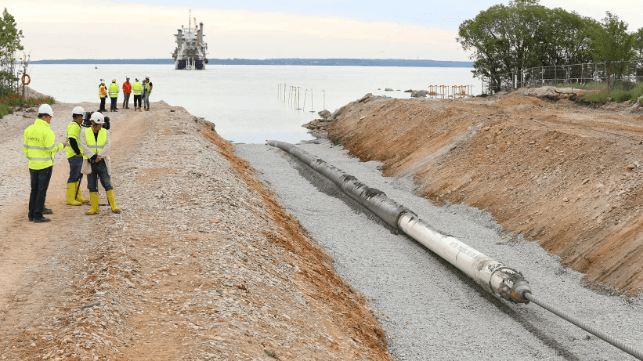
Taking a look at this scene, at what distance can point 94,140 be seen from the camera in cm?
1288

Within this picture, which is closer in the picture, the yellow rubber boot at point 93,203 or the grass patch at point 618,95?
the yellow rubber boot at point 93,203

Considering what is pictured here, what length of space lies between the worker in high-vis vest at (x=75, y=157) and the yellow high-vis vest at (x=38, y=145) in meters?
1.09

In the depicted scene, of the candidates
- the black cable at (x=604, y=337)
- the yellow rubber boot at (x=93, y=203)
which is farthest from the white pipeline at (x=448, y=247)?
the yellow rubber boot at (x=93, y=203)

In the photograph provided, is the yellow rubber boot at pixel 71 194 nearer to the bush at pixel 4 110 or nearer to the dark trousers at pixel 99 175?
the dark trousers at pixel 99 175

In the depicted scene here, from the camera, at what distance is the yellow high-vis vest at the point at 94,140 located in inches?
506

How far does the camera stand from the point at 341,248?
16938 millimetres

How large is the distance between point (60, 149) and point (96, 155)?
74 centimetres

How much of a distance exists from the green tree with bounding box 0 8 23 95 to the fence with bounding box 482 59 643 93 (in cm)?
4142

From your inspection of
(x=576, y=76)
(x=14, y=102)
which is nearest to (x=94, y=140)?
(x=14, y=102)

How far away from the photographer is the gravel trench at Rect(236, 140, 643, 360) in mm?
11039

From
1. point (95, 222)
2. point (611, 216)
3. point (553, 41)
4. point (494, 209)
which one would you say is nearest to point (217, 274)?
point (95, 222)

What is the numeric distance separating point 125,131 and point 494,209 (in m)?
19.7

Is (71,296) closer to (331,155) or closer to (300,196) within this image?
(300,196)

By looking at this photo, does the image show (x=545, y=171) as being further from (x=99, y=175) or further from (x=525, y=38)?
(x=525, y=38)
